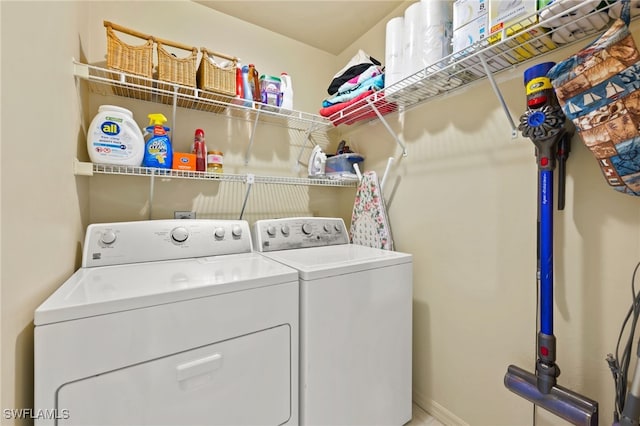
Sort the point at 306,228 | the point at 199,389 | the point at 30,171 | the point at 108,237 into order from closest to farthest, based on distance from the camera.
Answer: the point at 30,171 < the point at 199,389 < the point at 108,237 < the point at 306,228

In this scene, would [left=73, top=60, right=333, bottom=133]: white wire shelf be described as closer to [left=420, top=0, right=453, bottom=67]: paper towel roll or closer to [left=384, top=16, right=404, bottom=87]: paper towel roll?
[left=384, top=16, right=404, bottom=87]: paper towel roll

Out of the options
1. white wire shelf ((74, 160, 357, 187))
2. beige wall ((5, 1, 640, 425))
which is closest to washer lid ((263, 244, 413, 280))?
beige wall ((5, 1, 640, 425))

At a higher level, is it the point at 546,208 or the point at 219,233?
the point at 546,208

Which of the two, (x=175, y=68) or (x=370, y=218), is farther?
(x=370, y=218)

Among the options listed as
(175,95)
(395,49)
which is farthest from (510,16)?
(175,95)

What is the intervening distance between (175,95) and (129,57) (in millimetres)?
234

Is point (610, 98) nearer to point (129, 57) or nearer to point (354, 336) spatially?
point (354, 336)

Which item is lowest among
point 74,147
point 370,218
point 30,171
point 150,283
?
point 150,283

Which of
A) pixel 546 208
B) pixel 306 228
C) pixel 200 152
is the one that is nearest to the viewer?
pixel 546 208

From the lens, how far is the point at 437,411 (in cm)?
152

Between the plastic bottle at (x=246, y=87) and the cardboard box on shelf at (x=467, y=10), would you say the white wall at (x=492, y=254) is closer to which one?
the cardboard box on shelf at (x=467, y=10)

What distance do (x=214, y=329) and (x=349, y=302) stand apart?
57 centimetres

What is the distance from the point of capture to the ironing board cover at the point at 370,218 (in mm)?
1727

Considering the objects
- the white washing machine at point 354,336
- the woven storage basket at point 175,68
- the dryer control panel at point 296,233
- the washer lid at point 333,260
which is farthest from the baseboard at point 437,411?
the woven storage basket at point 175,68
